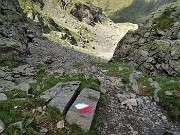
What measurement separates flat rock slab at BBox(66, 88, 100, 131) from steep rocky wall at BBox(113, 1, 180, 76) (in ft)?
Result: 51.3

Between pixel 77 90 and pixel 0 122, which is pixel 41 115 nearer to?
pixel 0 122

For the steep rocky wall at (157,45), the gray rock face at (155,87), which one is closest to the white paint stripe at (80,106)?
the gray rock face at (155,87)

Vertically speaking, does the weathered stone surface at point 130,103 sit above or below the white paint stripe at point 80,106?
below

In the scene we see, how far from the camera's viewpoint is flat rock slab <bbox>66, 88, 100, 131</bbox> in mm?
17369

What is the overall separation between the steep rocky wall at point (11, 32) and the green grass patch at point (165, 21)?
22.1 m

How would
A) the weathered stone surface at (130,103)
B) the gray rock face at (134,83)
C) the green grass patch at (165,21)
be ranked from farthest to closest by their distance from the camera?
the green grass patch at (165,21)
the gray rock face at (134,83)
the weathered stone surface at (130,103)

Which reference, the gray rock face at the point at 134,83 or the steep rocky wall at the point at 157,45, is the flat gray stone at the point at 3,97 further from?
the steep rocky wall at the point at 157,45

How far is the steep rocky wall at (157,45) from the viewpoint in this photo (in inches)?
1415

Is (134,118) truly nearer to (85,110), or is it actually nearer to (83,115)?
(85,110)

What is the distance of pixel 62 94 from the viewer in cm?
2039

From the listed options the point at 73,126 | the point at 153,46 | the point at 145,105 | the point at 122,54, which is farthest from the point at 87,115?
the point at 122,54

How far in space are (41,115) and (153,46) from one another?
25.6m

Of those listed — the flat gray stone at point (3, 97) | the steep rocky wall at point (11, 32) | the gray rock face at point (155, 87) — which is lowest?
the steep rocky wall at point (11, 32)

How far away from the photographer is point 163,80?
27016 millimetres
